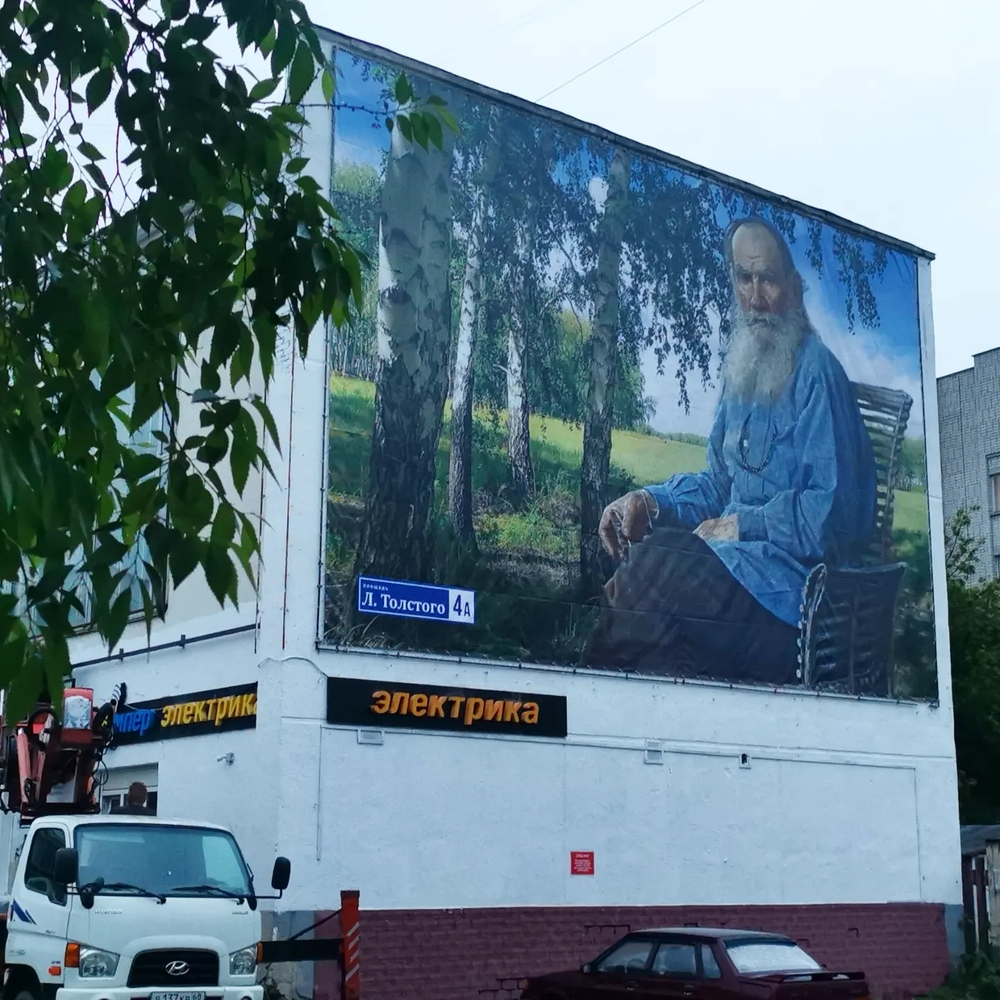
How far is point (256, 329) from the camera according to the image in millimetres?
7227

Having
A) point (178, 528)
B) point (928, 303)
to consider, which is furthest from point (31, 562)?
point (928, 303)

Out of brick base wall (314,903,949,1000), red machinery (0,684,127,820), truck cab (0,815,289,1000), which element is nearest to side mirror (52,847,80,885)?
truck cab (0,815,289,1000)

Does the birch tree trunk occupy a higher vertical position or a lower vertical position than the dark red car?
higher

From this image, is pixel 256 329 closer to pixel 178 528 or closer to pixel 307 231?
pixel 307 231

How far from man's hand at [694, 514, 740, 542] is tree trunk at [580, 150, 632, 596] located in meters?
1.89

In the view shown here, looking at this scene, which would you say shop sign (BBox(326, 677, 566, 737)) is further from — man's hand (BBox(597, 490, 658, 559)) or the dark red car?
the dark red car

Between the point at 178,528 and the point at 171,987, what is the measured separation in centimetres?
866

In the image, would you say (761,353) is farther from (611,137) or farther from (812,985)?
(812,985)

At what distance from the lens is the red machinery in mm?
17109

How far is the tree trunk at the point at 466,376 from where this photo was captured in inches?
845

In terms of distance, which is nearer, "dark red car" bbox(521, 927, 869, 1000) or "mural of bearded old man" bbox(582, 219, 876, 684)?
"dark red car" bbox(521, 927, 869, 1000)

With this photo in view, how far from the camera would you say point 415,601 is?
20.8 m

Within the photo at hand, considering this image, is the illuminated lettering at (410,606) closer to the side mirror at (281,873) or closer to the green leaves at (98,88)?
the side mirror at (281,873)

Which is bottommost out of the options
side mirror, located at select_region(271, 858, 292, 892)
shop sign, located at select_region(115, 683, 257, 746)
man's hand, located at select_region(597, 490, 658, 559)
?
side mirror, located at select_region(271, 858, 292, 892)
